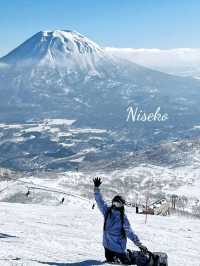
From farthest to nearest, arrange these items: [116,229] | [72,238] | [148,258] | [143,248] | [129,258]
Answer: [72,238]
[129,258]
[116,229]
[148,258]
[143,248]

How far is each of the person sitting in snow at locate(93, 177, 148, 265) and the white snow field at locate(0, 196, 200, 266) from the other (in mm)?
572

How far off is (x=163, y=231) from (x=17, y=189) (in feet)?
351

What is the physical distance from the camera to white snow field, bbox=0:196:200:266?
13.3 meters

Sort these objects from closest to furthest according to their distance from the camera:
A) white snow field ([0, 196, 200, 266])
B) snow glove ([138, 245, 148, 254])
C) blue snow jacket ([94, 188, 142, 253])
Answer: snow glove ([138, 245, 148, 254]) → blue snow jacket ([94, 188, 142, 253]) → white snow field ([0, 196, 200, 266])

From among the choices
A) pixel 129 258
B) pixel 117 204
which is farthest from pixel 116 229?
pixel 129 258

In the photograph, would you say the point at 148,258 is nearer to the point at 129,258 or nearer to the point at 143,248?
the point at 143,248

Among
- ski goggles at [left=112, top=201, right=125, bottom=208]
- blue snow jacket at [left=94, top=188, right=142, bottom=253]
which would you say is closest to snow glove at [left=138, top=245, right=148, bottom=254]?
blue snow jacket at [left=94, top=188, right=142, bottom=253]

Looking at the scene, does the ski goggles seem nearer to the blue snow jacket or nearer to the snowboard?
the blue snow jacket

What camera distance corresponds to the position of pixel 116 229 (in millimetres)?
12078

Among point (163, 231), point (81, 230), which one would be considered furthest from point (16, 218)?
point (163, 231)

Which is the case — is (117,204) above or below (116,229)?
above

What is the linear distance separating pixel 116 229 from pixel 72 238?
7049 mm

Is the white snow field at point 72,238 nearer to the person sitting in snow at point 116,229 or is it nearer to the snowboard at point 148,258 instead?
the person sitting in snow at point 116,229

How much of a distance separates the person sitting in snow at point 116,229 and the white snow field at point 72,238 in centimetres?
57
